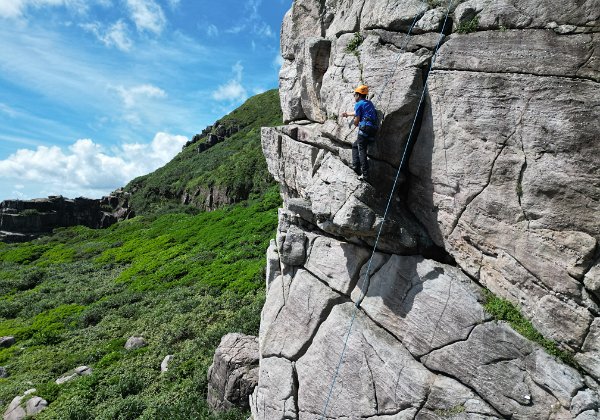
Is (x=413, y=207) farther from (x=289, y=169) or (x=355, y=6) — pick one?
(x=355, y=6)

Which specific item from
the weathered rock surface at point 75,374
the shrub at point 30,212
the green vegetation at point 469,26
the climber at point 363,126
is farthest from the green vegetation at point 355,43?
the shrub at point 30,212

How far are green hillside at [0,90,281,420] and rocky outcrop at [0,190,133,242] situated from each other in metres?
13.4

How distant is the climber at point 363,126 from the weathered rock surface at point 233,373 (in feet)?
28.7

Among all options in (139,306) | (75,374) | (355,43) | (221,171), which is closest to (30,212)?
(221,171)

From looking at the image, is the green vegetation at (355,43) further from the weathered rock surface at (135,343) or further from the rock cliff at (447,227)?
the weathered rock surface at (135,343)

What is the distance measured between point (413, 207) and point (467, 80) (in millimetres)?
3471

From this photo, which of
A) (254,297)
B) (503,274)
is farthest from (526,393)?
(254,297)

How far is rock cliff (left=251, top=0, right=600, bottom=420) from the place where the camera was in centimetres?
832

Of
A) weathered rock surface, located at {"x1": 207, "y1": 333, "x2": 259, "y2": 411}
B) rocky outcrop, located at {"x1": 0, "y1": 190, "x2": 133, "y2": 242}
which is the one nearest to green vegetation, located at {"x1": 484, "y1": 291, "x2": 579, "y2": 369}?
weathered rock surface, located at {"x1": 207, "y1": 333, "x2": 259, "y2": 411}

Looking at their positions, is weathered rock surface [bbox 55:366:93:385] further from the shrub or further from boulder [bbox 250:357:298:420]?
the shrub

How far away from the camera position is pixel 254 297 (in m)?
23.4

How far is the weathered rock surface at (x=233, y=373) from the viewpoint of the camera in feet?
48.8

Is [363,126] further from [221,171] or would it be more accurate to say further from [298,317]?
[221,171]

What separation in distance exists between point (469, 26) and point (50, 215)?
78.4 m
